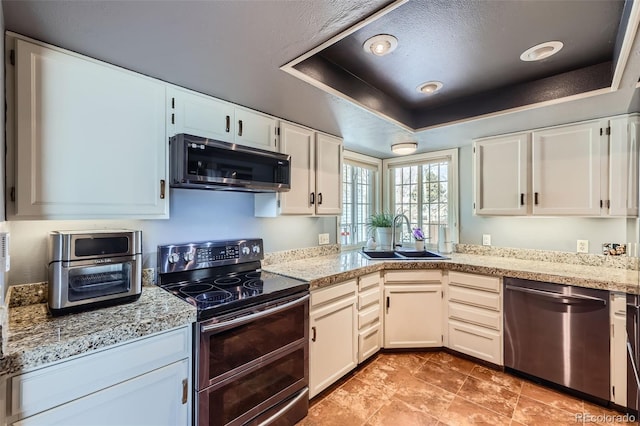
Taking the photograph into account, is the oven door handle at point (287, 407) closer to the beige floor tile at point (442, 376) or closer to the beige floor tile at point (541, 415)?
the beige floor tile at point (442, 376)

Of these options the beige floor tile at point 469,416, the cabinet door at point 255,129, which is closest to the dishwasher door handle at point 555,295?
the beige floor tile at point 469,416

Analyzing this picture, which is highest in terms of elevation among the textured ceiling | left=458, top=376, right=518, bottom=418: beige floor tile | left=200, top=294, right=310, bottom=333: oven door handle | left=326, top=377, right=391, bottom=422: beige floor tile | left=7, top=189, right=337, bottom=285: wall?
the textured ceiling

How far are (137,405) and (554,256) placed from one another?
314 centimetres

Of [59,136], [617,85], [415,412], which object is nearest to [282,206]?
[59,136]

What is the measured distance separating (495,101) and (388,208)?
1861 mm

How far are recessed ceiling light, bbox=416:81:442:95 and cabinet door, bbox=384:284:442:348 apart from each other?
5.30ft

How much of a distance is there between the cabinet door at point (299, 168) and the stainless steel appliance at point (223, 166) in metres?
0.22

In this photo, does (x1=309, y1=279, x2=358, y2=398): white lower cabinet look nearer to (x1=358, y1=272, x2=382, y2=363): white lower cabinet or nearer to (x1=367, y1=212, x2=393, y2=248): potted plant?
(x1=358, y1=272, x2=382, y2=363): white lower cabinet

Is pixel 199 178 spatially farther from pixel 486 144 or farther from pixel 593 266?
pixel 593 266

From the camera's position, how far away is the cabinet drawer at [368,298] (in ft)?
7.68

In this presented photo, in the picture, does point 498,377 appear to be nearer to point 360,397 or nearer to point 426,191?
point 360,397

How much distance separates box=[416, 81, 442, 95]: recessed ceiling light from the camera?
2.00 meters

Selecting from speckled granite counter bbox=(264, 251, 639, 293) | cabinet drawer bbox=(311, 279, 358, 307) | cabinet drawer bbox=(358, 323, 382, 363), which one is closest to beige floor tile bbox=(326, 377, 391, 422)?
cabinet drawer bbox=(358, 323, 382, 363)

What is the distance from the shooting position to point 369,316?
95.7 inches
